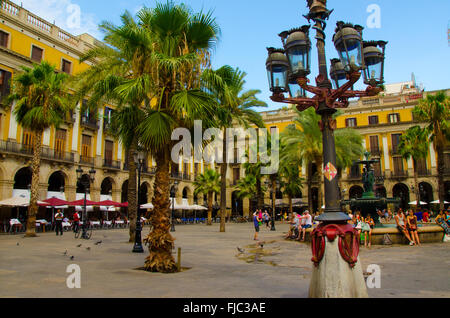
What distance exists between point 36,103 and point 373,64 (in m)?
19.7

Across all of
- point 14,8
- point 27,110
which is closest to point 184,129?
point 27,110

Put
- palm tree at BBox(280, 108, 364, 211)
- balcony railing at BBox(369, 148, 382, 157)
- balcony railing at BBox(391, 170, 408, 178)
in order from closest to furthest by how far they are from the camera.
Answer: palm tree at BBox(280, 108, 364, 211), balcony railing at BBox(391, 170, 408, 178), balcony railing at BBox(369, 148, 382, 157)

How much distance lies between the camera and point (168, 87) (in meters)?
8.19

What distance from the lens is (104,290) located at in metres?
5.90

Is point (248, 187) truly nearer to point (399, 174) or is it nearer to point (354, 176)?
point (354, 176)

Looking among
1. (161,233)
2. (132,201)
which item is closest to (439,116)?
(132,201)

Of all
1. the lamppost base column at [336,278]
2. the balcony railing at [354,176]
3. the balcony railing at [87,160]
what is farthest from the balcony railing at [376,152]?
the lamppost base column at [336,278]

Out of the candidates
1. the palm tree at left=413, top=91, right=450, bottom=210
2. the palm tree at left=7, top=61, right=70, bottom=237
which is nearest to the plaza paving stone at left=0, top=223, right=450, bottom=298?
the palm tree at left=7, top=61, right=70, bottom=237

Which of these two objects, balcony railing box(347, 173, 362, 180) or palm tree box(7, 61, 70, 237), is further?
balcony railing box(347, 173, 362, 180)

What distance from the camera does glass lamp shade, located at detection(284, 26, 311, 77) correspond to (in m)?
5.19

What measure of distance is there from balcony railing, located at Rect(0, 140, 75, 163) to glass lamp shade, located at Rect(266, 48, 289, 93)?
25588 mm

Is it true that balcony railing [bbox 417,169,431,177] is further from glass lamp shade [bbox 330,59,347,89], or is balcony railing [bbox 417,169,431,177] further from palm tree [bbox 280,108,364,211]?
glass lamp shade [bbox 330,59,347,89]

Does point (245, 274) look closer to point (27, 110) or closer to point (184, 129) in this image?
point (184, 129)
